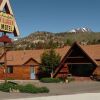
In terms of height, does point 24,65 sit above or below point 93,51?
below

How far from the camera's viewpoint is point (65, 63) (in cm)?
5359

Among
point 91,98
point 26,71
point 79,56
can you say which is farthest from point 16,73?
point 91,98

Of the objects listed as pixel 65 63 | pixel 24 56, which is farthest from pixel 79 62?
pixel 24 56

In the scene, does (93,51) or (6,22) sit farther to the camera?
(93,51)

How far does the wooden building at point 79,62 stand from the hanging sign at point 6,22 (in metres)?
19.3

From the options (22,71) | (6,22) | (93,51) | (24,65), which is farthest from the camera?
(22,71)

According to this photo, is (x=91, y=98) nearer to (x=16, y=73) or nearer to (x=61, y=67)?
(x=61, y=67)

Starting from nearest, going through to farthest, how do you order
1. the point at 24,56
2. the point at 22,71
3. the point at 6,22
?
the point at 6,22
the point at 22,71
the point at 24,56

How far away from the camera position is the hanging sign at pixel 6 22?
31.7 m

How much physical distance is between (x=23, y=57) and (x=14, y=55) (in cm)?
220

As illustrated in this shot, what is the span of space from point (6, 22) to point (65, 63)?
22.3 meters

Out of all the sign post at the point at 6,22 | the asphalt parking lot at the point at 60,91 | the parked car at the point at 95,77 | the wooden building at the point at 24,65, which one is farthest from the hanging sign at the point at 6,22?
the wooden building at the point at 24,65

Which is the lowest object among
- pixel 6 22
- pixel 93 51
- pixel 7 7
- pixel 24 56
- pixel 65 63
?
pixel 65 63

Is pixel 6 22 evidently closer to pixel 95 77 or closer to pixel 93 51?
pixel 95 77
